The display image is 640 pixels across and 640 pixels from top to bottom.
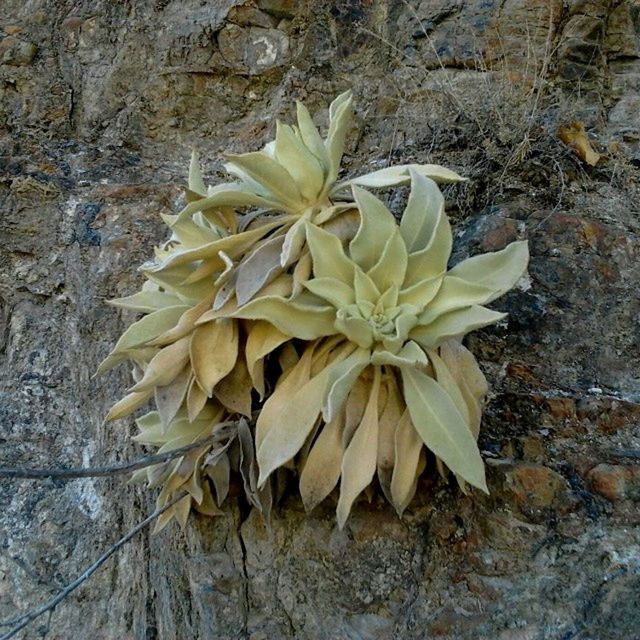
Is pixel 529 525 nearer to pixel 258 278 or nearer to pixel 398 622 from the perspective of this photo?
pixel 398 622

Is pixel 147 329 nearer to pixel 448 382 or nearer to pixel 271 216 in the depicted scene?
pixel 271 216

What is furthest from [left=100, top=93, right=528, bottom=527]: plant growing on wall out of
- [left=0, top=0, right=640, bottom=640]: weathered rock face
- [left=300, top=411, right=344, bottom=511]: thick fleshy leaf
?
[left=0, top=0, right=640, bottom=640]: weathered rock face

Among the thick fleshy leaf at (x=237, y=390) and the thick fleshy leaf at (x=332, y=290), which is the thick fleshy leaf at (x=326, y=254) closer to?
the thick fleshy leaf at (x=332, y=290)

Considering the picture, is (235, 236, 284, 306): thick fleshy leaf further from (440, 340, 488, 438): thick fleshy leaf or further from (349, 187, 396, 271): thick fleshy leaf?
(440, 340, 488, 438): thick fleshy leaf

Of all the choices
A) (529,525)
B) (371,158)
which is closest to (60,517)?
(529,525)

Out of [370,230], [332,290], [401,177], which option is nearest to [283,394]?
[332,290]

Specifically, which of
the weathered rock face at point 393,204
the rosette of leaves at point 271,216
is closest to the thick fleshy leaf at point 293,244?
the rosette of leaves at point 271,216
